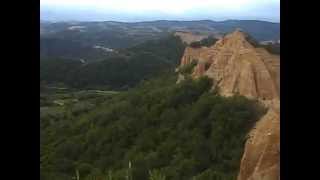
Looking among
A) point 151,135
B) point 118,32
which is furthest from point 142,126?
point 118,32

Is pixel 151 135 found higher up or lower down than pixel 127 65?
lower down

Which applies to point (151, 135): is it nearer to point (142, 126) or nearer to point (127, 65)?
point (142, 126)

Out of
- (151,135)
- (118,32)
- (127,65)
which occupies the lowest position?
(151,135)

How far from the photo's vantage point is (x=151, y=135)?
2336 millimetres

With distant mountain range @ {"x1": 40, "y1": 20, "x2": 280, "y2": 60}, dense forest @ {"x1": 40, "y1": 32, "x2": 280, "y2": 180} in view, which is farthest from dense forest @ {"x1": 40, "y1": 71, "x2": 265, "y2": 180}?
distant mountain range @ {"x1": 40, "y1": 20, "x2": 280, "y2": 60}

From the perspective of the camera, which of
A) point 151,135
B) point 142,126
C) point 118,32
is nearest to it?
point 118,32

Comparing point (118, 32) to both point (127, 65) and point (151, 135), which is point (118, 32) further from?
point (151, 135)

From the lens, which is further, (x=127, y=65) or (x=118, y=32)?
(x=127, y=65)

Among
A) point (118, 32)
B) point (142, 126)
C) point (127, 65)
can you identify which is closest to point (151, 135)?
point (142, 126)

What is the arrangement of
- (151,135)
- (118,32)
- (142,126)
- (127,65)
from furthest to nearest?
(142,126) < (151,135) < (127,65) < (118,32)

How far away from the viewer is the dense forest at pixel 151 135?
1.77 metres

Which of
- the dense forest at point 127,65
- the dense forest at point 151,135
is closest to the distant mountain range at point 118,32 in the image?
the dense forest at point 127,65
